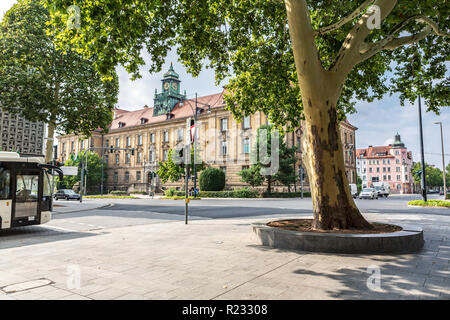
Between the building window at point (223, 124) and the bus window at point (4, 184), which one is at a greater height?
the building window at point (223, 124)

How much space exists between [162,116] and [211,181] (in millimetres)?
27765

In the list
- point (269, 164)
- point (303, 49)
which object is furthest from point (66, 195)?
point (303, 49)

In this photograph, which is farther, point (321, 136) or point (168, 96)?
point (168, 96)

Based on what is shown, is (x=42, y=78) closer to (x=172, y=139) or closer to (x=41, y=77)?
(x=41, y=77)

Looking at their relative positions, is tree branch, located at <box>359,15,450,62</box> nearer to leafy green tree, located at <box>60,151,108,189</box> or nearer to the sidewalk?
the sidewalk

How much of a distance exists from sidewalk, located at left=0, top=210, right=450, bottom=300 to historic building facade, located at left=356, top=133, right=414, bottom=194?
11292 cm

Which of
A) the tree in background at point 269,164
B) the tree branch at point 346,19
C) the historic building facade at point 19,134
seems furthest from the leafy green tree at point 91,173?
the tree branch at point 346,19

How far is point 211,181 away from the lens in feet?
144

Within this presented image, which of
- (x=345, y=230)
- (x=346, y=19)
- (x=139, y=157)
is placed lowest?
(x=345, y=230)

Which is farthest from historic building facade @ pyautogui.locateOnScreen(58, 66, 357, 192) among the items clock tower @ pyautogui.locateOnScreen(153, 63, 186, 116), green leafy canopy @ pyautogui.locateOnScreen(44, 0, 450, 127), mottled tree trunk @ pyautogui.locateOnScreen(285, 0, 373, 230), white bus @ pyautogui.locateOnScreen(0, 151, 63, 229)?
mottled tree trunk @ pyautogui.locateOnScreen(285, 0, 373, 230)

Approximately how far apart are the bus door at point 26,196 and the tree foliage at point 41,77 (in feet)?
41.6

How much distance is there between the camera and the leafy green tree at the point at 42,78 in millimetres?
20938

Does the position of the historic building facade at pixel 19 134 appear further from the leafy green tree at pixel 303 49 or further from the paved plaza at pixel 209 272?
the paved plaza at pixel 209 272
